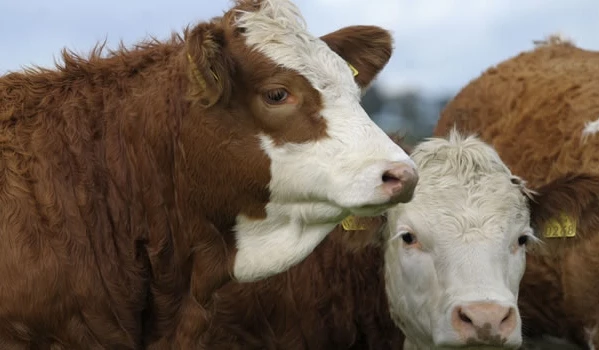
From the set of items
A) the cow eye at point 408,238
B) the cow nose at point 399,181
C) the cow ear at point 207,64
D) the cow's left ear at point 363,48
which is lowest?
Result: the cow eye at point 408,238

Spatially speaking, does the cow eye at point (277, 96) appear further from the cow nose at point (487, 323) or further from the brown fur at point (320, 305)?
the cow nose at point (487, 323)

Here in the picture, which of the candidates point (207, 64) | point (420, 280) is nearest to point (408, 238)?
point (420, 280)

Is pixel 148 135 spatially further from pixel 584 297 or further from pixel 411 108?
pixel 411 108

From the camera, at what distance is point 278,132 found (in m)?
5.05

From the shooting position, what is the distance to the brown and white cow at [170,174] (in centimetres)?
505

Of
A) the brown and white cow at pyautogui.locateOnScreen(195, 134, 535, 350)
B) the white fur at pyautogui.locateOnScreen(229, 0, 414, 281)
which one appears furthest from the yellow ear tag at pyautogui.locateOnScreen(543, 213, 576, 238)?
the white fur at pyautogui.locateOnScreen(229, 0, 414, 281)

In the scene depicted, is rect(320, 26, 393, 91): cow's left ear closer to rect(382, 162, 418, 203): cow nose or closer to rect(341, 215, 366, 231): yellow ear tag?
rect(341, 215, 366, 231): yellow ear tag

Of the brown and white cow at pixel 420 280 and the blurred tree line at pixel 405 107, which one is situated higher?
the brown and white cow at pixel 420 280

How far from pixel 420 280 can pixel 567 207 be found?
3.29 feet

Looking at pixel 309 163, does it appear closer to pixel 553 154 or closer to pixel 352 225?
pixel 352 225

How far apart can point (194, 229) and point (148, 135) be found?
49 centimetres

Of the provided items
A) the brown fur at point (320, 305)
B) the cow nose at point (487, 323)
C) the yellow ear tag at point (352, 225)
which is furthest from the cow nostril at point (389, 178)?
the yellow ear tag at point (352, 225)

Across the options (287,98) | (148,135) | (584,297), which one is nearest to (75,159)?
(148,135)

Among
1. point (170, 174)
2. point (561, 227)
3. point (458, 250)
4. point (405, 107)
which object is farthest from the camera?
point (405, 107)
